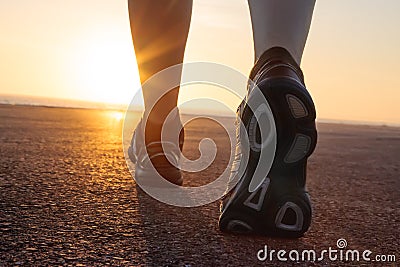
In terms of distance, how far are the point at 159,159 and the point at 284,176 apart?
0.71m

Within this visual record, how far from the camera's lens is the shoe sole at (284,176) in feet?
3.94

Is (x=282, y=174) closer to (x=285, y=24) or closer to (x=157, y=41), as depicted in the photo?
(x=285, y=24)

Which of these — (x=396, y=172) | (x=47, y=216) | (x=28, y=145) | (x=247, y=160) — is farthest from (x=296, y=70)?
(x=28, y=145)

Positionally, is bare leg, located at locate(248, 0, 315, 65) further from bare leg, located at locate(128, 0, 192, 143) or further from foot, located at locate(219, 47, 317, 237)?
bare leg, located at locate(128, 0, 192, 143)

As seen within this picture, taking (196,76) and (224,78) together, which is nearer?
(224,78)

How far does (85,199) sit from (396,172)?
7.15 feet

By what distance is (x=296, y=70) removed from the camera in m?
1.32

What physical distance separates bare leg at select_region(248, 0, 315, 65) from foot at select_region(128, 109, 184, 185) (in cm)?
61

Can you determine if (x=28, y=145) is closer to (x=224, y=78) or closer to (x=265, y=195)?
(x=224, y=78)

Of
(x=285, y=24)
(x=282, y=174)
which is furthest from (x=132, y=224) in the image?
(x=285, y=24)

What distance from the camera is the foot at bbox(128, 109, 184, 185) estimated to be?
184 cm

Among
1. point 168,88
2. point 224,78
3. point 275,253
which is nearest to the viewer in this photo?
point 275,253

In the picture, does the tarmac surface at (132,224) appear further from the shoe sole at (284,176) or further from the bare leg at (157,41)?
the bare leg at (157,41)

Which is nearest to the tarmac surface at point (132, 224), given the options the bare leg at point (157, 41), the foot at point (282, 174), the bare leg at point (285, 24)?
the foot at point (282, 174)
